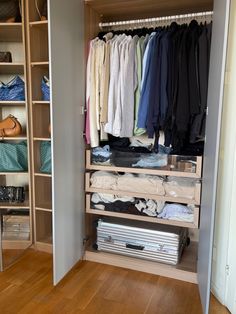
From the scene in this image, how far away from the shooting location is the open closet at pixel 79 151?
5.60 ft

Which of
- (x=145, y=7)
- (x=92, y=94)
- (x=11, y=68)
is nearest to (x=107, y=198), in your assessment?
(x=92, y=94)

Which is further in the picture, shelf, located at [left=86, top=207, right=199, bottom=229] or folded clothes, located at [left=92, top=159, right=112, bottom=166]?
folded clothes, located at [left=92, top=159, right=112, bottom=166]

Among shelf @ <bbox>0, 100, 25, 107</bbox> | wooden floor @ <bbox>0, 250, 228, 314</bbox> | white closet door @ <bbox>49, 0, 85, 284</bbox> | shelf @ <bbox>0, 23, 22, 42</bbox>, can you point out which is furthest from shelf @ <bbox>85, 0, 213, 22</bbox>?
wooden floor @ <bbox>0, 250, 228, 314</bbox>

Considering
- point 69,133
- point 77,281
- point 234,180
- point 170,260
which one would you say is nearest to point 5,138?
point 69,133

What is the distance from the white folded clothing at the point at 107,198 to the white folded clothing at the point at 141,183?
87 millimetres

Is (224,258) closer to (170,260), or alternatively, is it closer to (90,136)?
(170,260)

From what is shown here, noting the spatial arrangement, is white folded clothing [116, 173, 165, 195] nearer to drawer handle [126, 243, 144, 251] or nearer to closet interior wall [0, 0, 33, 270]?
drawer handle [126, 243, 144, 251]

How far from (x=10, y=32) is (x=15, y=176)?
130 cm

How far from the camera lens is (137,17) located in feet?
7.50

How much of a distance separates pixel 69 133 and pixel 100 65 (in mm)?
589

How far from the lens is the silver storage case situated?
2082 mm

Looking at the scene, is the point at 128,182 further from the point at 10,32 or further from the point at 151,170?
the point at 10,32

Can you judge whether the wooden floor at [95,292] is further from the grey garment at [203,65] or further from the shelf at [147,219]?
the grey garment at [203,65]

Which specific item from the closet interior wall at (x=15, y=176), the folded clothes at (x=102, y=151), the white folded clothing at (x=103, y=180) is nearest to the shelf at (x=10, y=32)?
the closet interior wall at (x=15, y=176)
